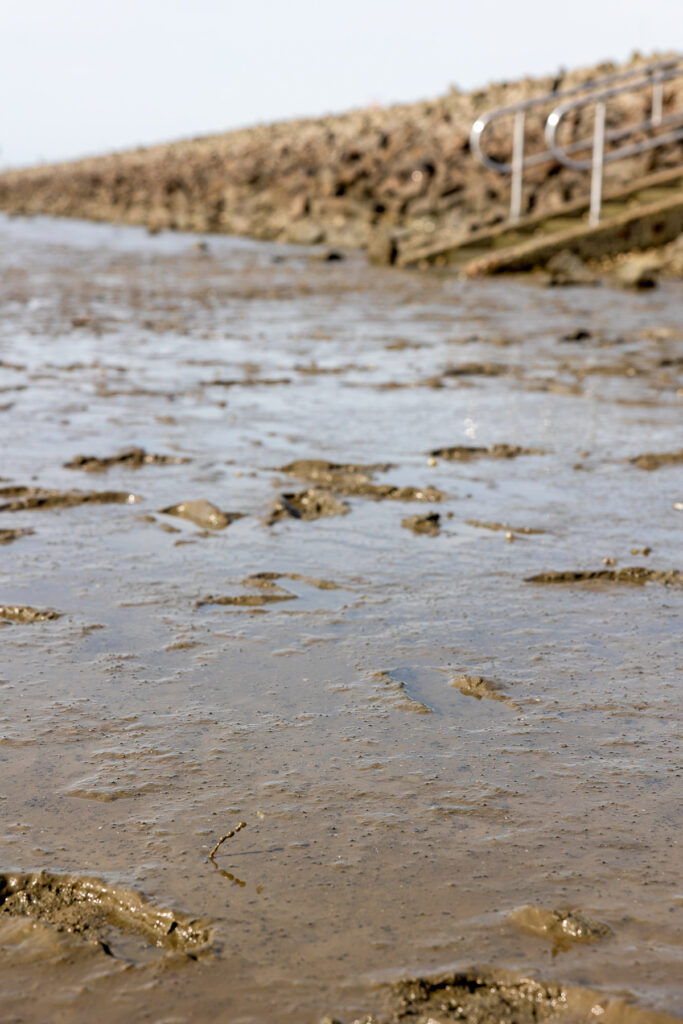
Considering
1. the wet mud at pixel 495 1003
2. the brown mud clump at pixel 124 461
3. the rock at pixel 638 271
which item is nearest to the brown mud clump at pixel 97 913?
the wet mud at pixel 495 1003

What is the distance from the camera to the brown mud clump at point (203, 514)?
3691 mm

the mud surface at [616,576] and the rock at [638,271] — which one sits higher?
the rock at [638,271]

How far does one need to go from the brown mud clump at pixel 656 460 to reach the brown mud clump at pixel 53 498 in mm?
1823

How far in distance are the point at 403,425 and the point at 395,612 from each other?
222cm

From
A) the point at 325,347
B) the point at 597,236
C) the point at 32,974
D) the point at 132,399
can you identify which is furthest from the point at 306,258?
the point at 32,974

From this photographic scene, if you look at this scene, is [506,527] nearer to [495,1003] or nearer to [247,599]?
[247,599]

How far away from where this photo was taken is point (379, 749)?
2.28 meters

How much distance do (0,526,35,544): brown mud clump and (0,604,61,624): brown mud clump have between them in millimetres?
583

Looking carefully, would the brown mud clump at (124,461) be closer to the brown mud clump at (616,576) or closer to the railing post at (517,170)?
the brown mud clump at (616,576)

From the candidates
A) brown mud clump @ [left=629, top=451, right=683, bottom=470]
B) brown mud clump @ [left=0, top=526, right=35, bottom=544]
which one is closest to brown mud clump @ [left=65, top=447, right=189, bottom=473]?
brown mud clump @ [left=0, top=526, right=35, bottom=544]

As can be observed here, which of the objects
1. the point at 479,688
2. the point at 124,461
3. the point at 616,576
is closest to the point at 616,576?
the point at 616,576

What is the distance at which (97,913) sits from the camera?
1774mm

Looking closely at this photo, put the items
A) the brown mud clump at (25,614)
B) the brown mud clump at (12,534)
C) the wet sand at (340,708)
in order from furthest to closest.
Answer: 1. the brown mud clump at (12,534)
2. the brown mud clump at (25,614)
3. the wet sand at (340,708)

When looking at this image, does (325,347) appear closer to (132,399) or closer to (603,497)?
(132,399)
